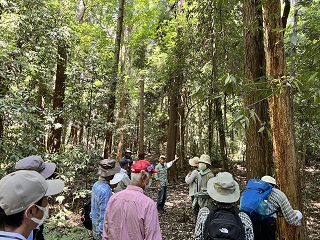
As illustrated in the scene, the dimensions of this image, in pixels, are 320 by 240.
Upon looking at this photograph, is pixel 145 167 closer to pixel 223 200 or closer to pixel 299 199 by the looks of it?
pixel 223 200

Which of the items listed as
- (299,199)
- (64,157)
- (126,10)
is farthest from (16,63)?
(126,10)

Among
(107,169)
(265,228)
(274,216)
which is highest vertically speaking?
(107,169)

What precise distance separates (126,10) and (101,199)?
17300 mm

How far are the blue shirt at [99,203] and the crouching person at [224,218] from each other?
4.27 ft

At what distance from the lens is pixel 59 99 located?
8969mm

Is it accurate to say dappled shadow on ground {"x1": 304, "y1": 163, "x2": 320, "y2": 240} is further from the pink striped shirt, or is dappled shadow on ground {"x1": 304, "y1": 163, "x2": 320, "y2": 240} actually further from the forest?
the pink striped shirt

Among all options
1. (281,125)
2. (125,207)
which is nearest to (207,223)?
(125,207)

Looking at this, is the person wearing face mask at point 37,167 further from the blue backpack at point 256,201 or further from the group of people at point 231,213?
the blue backpack at point 256,201

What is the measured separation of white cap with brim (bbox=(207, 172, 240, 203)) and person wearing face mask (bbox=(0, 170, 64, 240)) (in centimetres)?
168

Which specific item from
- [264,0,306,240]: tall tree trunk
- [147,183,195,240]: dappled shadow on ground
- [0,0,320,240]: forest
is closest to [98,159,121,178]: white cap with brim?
[0,0,320,240]: forest

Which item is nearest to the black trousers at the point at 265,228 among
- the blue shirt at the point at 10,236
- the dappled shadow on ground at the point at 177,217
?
the blue shirt at the point at 10,236

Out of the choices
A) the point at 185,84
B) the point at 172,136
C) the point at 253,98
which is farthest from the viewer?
the point at 172,136

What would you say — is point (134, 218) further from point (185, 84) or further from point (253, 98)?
point (185, 84)

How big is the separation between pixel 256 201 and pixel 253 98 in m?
2.44
